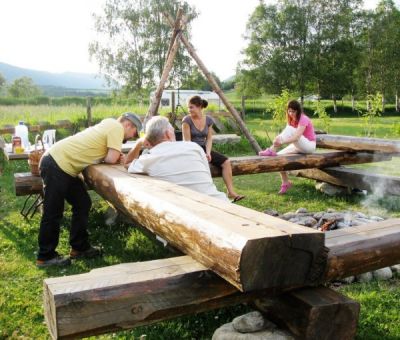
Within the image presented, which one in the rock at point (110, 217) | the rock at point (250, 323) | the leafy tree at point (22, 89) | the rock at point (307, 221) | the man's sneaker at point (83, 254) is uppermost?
the leafy tree at point (22, 89)

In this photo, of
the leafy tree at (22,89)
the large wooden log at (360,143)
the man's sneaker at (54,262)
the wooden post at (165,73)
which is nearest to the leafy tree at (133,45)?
the wooden post at (165,73)

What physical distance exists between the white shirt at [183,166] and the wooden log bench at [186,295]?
1.18 m

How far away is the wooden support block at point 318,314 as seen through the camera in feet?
8.05

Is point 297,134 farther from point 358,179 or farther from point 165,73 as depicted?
point 165,73

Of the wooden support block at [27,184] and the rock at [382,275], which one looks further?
the wooden support block at [27,184]

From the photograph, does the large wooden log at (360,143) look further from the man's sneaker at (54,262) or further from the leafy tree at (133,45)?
the leafy tree at (133,45)

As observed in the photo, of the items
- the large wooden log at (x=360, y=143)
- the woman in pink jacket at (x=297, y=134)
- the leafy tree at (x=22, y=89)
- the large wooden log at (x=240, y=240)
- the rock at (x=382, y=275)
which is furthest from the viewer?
the leafy tree at (x=22, y=89)

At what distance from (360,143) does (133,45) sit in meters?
28.1

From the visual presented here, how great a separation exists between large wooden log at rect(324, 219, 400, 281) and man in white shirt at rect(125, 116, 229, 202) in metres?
1.13

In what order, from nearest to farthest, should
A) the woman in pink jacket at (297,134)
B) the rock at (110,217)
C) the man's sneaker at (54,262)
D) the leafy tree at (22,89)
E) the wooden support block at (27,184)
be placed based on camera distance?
the man's sneaker at (54,262), the wooden support block at (27,184), the rock at (110,217), the woman in pink jacket at (297,134), the leafy tree at (22,89)

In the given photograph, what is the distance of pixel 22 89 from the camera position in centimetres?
6825

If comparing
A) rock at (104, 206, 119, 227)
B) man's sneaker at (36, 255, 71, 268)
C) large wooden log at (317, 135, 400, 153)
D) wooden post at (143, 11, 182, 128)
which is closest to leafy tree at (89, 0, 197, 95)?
wooden post at (143, 11, 182, 128)

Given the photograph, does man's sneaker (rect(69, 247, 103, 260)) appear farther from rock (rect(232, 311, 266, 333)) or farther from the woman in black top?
rock (rect(232, 311, 266, 333))

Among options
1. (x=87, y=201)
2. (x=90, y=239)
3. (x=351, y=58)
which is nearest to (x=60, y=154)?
(x=87, y=201)
